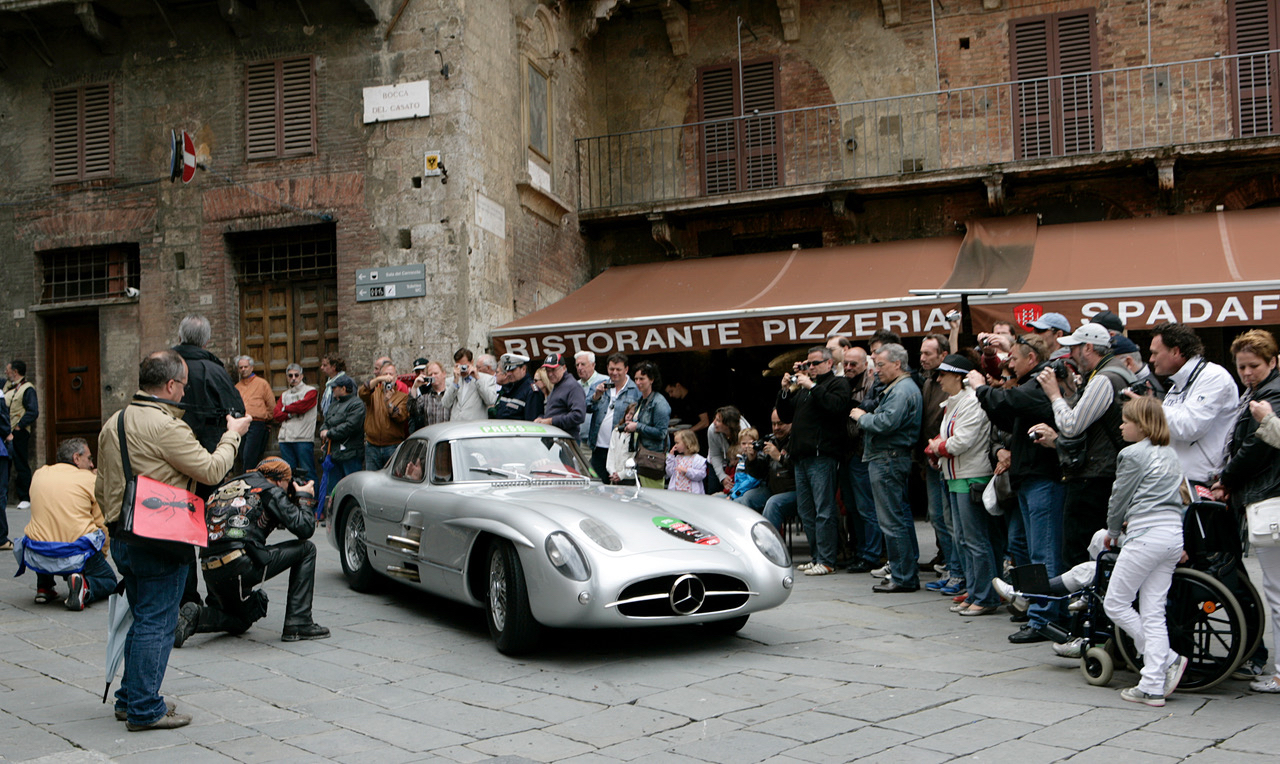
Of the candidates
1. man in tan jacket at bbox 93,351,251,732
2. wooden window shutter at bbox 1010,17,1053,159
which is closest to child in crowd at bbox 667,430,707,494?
man in tan jacket at bbox 93,351,251,732

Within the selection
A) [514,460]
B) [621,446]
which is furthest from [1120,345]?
[621,446]

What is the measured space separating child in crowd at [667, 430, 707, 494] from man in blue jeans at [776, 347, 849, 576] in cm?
110

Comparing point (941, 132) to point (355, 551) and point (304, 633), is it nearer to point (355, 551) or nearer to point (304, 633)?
point (355, 551)

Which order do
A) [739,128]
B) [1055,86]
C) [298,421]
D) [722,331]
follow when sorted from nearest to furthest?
[298,421] → [722,331] → [1055,86] → [739,128]

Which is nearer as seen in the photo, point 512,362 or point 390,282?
point 512,362

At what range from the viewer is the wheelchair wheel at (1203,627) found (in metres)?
4.76

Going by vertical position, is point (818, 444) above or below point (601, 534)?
above

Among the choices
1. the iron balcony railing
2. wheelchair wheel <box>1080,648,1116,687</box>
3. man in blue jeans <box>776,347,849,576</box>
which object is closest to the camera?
wheelchair wheel <box>1080,648,1116,687</box>

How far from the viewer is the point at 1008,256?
43.8ft

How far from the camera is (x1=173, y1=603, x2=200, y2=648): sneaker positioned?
6113 mm

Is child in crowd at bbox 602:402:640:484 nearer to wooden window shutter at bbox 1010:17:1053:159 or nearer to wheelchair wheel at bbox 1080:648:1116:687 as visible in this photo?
wheelchair wheel at bbox 1080:648:1116:687

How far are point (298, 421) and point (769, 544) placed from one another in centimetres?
749

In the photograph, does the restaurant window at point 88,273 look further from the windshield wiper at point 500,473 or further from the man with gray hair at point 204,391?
the windshield wiper at point 500,473

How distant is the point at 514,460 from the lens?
7180 mm
